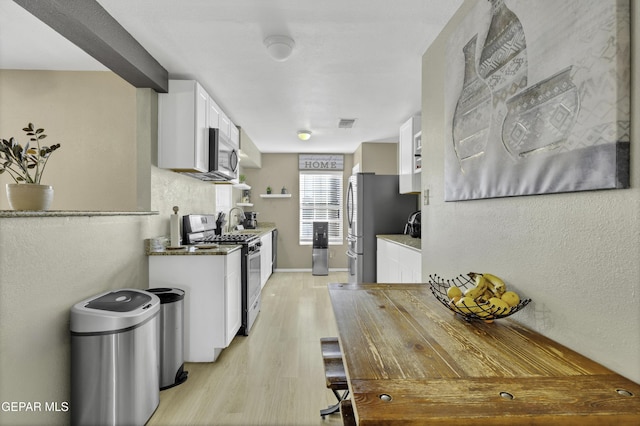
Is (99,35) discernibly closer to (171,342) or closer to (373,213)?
(171,342)

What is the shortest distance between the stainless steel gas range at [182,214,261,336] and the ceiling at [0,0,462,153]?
4.55ft

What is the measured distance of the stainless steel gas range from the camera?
3.30 metres

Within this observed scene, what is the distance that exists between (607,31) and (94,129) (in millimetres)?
3506

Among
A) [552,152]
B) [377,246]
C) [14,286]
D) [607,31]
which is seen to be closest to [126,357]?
[14,286]

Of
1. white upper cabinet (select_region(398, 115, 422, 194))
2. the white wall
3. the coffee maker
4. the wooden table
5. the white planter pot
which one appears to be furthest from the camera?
the coffee maker

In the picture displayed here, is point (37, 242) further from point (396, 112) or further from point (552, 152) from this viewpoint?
point (396, 112)

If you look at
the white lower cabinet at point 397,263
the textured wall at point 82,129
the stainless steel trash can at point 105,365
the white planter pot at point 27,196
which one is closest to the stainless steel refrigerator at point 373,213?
the white lower cabinet at point 397,263

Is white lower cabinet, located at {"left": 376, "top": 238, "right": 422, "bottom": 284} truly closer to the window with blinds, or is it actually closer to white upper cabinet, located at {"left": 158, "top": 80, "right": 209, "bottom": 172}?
white upper cabinet, located at {"left": 158, "top": 80, "right": 209, "bottom": 172}

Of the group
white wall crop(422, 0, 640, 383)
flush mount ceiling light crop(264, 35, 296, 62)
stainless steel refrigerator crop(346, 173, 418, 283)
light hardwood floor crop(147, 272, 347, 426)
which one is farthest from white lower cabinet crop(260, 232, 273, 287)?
white wall crop(422, 0, 640, 383)

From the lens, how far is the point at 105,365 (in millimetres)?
1742

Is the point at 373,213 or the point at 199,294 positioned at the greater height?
the point at 373,213

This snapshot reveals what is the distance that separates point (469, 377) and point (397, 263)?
2569 millimetres

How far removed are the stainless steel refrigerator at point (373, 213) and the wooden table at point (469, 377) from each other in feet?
10.5

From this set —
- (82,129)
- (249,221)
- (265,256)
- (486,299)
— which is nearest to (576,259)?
(486,299)
